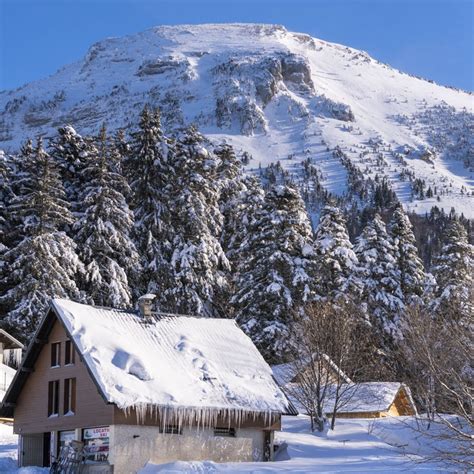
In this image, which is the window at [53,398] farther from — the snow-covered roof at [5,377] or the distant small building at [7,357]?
the snow-covered roof at [5,377]

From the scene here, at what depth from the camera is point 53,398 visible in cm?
3809

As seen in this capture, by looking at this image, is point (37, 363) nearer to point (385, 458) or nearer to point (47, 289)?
point (47, 289)

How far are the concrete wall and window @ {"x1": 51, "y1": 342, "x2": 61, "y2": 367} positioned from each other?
18.5ft

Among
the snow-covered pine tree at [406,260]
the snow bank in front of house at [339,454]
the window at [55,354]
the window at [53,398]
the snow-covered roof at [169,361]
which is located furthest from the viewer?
the snow-covered pine tree at [406,260]

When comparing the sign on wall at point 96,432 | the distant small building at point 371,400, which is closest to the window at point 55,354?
the sign on wall at point 96,432

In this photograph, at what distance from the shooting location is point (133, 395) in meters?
33.4

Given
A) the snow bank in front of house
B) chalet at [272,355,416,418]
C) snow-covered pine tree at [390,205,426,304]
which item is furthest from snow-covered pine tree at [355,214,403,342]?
the snow bank in front of house

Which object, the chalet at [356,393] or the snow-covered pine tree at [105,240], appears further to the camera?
the snow-covered pine tree at [105,240]

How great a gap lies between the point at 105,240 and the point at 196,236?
661 cm

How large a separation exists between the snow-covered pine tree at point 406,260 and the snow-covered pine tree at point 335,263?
493 cm

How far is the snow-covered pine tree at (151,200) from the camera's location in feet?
185

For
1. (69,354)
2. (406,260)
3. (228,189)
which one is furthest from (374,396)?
(228,189)

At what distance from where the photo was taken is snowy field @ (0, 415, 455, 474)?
32656mm

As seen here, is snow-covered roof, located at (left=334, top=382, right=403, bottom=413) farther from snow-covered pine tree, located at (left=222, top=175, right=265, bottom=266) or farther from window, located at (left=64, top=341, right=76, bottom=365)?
window, located at (left=64, top=341, right=76, bottom=365)
